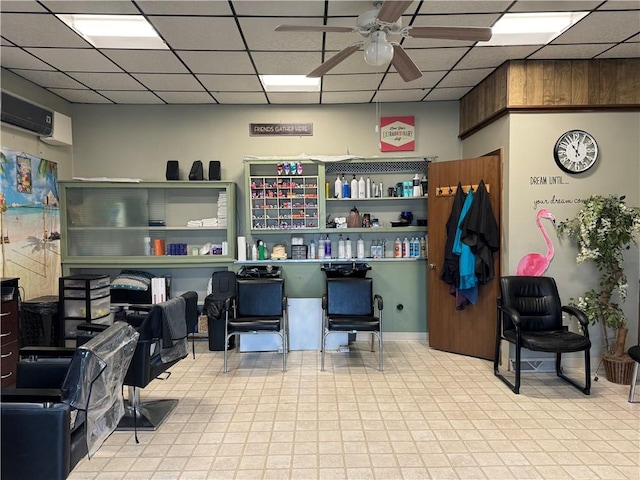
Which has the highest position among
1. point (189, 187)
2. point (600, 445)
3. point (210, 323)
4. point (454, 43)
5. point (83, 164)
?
point (454, 43)

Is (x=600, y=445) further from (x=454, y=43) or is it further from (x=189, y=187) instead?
(x=189, y=187)

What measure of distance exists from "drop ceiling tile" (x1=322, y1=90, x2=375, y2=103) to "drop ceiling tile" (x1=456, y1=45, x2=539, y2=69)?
1.19 meters

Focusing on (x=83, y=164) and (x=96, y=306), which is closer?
(x=96, y=306)

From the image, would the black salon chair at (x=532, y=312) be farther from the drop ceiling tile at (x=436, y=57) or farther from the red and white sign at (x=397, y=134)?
the red and white sign at (x=397, y=134)

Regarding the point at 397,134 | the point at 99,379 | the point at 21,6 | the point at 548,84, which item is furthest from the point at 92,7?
the point at 548,84

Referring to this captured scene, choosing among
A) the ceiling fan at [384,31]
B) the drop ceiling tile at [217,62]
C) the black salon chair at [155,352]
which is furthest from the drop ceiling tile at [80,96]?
the ceiling fan at [384,31]

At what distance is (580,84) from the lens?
151 inches

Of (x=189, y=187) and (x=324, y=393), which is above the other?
(x=189, y=187)

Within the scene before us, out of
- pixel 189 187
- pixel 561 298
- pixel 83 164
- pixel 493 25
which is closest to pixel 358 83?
pixel 493 25

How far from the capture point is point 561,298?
3.99 metres

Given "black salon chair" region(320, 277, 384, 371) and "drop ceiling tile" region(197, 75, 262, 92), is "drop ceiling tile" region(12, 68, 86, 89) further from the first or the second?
"black salon chair" region(320, 277, 384, 371)

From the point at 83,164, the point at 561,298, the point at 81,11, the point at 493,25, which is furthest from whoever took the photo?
the point at 83,164

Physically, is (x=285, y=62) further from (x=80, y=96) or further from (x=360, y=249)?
(x=80, y=96)

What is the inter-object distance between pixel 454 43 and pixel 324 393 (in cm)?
319
